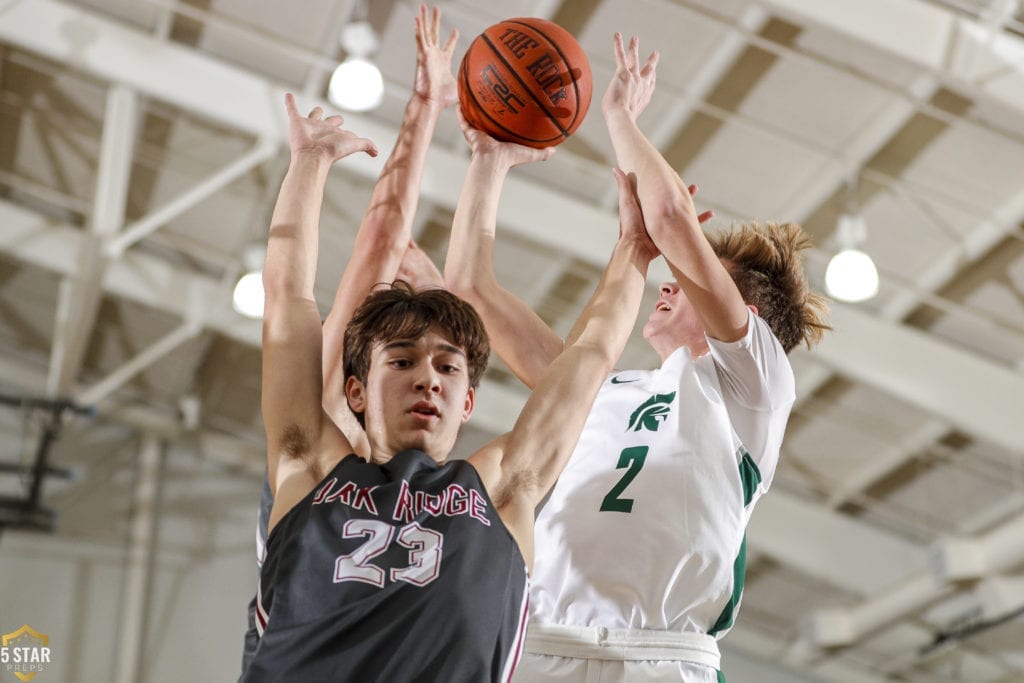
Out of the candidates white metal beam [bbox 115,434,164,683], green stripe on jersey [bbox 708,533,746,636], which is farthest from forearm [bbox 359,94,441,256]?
white metal beam [bbox 115,434,164,683]

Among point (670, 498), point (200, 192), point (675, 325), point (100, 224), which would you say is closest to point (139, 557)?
point (100, 224)

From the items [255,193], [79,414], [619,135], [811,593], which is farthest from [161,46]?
[811,593]

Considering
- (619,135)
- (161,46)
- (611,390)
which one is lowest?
(611,390)

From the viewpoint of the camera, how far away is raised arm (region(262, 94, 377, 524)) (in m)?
2.11

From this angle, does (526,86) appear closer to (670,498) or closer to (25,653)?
(670,498)

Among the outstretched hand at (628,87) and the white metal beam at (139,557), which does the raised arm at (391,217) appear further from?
the white metal beam at (139,557)

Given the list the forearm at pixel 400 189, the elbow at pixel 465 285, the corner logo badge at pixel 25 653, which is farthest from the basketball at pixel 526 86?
the corner logo badge at pixel 25 653

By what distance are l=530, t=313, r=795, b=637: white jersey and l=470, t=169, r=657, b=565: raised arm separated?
302mm

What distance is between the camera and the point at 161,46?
332 inches

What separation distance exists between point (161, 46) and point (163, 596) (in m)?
7.85

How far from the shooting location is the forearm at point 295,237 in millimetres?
2305

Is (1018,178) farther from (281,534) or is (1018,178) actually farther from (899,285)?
(281,534)

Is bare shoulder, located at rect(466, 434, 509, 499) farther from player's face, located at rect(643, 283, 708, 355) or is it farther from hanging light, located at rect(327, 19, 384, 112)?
hanging light, located at rect(327, 19, 384, 112)

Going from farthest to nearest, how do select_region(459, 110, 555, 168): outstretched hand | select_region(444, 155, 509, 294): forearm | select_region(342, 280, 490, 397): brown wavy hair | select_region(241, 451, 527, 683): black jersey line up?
select_region(459, 110, 555, 168): outstretched hand
select_region(444, 155, 509, 294): forearm
select_region(342, 280, 490, 397): brown wavy hair
select_region(241, 451, 527, 683): black jersey
